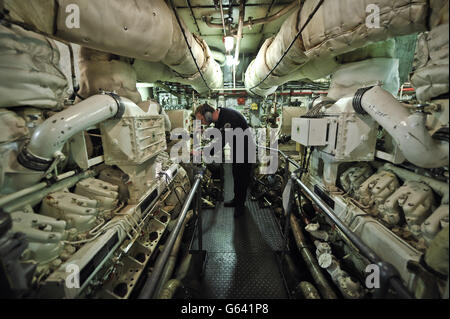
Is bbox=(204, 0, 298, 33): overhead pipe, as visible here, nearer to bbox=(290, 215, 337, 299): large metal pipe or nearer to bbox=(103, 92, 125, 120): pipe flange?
bbox=(103, 92, 125, 120): pipe flange

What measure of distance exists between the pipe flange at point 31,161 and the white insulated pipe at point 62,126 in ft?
0.03

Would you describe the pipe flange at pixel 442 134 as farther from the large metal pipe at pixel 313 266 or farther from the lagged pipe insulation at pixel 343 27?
the large metal pipe at pixel 313 266

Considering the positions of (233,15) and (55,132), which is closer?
(55,132)

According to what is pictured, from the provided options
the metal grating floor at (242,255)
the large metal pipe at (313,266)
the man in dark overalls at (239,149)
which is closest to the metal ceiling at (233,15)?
the man in dark overalls at (239,149)

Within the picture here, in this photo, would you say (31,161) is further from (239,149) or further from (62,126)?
(239,149)

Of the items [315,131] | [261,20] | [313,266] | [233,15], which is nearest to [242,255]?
[313,266]

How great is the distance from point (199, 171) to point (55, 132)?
129 cm

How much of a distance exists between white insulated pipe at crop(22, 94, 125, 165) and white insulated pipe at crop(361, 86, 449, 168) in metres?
2.37

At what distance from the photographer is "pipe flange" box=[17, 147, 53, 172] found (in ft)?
3.97

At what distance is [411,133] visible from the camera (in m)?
1.15

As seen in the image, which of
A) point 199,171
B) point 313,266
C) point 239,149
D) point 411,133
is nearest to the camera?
point 411,133

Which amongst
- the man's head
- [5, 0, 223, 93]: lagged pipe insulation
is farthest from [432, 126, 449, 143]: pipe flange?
the man's head
